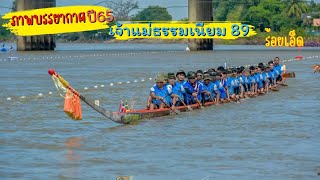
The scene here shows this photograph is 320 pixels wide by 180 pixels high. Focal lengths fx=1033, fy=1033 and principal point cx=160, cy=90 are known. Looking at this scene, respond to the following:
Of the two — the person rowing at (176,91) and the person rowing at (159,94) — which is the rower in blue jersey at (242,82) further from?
the person rowing at (159,94)

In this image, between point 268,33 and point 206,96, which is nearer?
point 206,96

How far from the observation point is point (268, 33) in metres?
196

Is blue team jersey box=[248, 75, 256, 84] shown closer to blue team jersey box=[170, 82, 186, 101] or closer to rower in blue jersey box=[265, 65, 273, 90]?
rower in blue jersey box=[265, 65, 273, 90]

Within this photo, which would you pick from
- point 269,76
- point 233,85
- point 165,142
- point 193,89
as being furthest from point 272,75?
point 165,142

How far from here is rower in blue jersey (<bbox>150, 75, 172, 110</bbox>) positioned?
30328mm

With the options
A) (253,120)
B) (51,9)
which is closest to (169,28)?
(51,9)

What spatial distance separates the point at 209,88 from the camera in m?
34.9

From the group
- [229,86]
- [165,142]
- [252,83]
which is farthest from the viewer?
[252,83]

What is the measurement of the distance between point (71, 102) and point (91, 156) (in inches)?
160

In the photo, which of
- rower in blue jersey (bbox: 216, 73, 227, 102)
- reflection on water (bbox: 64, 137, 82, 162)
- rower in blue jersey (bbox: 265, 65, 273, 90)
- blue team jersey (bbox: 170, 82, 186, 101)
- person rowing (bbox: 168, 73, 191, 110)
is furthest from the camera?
rower in blue jersey (bbox: 265, 65, 273, 90)

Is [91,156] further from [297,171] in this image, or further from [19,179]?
[297,171]

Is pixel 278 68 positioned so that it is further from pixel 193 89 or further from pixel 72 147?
pixel 72 147

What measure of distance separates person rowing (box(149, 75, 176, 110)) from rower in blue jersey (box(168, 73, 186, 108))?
0.58 feet

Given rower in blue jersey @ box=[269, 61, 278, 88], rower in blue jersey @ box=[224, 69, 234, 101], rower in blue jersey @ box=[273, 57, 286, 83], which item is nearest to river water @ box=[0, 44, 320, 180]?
rower in blue jersey @ box=[224, 69, 234, 101]
